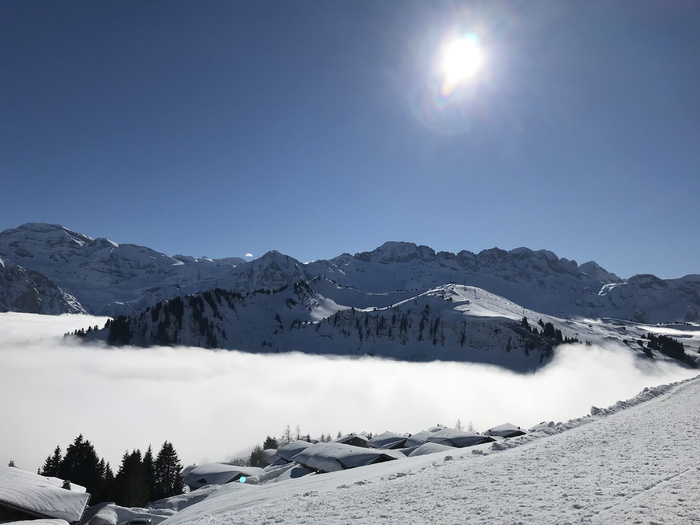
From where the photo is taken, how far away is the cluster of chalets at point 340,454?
49503 millimetres

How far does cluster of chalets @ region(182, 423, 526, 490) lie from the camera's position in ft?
162

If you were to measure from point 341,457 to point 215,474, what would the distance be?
27.1 meters

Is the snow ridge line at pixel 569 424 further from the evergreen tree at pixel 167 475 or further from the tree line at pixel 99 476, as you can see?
the evergreen tree at pixel 167 475

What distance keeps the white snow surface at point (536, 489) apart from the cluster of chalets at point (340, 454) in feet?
69.0

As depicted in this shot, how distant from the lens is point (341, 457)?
49.1m

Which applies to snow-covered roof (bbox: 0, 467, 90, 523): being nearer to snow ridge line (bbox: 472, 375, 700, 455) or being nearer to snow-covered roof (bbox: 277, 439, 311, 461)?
snow ridge line (bbox: 472, 375, 700, 455)

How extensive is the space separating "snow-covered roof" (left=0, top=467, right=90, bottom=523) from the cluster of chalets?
A: 25098mm

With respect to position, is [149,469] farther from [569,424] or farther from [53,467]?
[569,424]

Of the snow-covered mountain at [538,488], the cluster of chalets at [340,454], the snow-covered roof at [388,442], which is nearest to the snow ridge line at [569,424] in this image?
the snow-covered mountain at [538,488]

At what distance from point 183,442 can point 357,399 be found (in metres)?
76.3

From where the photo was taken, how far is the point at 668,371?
7815 inches

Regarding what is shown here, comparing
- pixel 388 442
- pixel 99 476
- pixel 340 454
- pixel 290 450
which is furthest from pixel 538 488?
pixel 99 476

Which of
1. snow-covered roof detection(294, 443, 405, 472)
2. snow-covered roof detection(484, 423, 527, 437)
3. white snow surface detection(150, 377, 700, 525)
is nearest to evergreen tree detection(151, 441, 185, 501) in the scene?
snow-covered roof detection(294, 443, 405, 472)

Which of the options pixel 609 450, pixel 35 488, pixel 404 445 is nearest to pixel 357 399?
pixel 404 445
